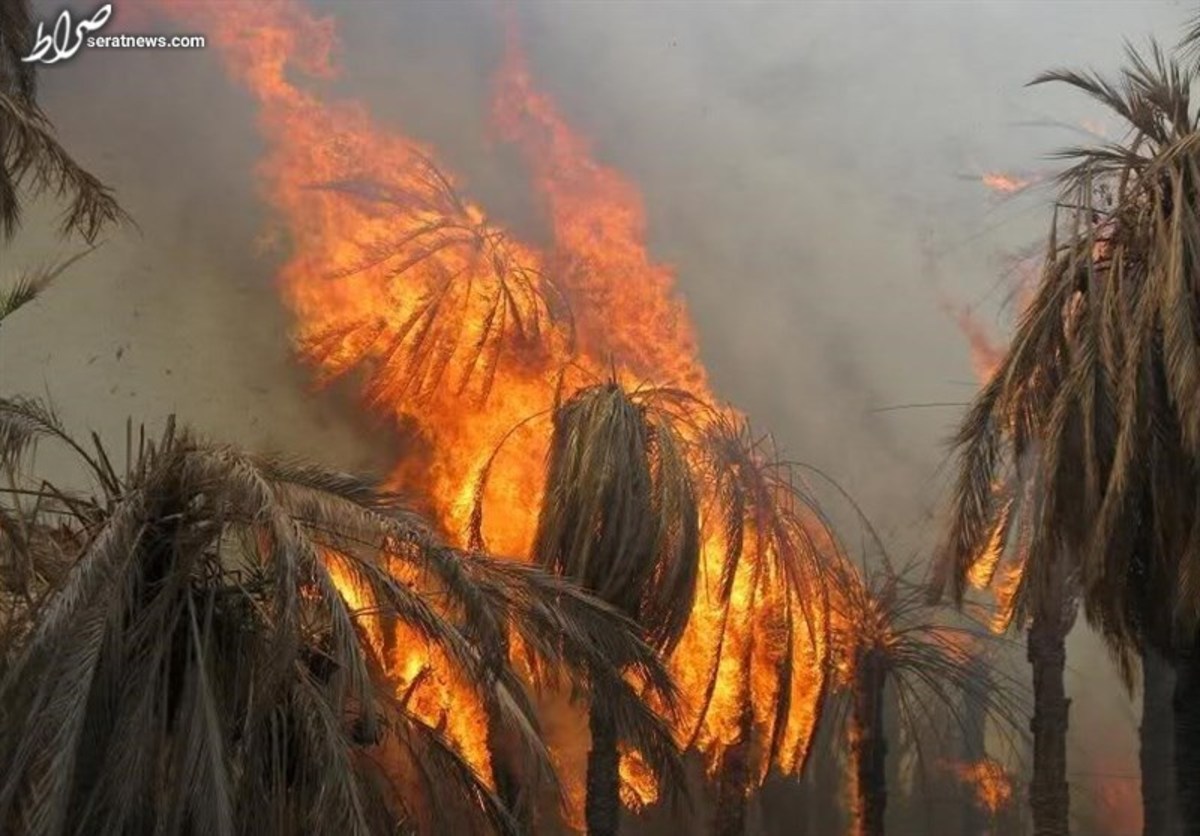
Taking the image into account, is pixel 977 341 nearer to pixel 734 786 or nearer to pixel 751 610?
pixel 751 610

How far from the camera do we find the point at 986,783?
2125cm

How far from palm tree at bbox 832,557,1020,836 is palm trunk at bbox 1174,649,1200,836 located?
624cm

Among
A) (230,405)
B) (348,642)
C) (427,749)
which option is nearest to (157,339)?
(230,405)

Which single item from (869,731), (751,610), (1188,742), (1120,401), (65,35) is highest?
(65,35)

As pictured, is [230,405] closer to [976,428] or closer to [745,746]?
[745,746]

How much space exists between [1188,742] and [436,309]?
11.2 m

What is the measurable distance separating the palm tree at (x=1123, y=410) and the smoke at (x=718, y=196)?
8752 millimetres

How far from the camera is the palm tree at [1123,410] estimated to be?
37.3 feet

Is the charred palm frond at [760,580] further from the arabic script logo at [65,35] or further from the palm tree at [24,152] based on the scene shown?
the arabic script logo at [65,35]

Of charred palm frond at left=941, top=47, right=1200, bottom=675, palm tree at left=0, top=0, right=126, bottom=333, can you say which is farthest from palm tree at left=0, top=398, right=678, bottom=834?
charred palm frond at left=941, top=47, right=1200, bottom=675

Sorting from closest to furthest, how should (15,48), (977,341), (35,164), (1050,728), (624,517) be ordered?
(35,164) → (15,48) → (624,517) → (1050,728) → (977,341)

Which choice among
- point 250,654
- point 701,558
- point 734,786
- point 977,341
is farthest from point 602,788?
point 977,341

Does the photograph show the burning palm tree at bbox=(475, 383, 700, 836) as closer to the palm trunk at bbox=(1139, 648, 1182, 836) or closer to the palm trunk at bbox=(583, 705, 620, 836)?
the palm trunk at bbox=(583, 705, 620, 836)

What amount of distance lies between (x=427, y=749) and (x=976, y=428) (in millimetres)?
5500
